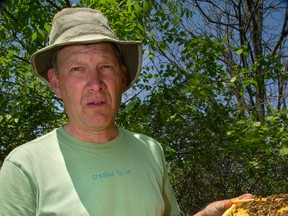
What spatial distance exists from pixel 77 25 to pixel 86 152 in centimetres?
60

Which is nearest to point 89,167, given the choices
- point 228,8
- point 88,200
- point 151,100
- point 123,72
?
point 88,200

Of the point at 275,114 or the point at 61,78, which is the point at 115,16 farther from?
the point at 61,78

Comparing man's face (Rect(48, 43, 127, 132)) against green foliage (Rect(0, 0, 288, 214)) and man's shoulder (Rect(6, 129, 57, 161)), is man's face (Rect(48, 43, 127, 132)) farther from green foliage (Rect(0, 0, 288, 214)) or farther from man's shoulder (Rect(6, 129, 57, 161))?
green foliage (Rect(0, 0, 288, 214))

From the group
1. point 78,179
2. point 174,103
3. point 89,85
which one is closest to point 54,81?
point 89,85

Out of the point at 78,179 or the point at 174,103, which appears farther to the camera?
→ the point at 174,103

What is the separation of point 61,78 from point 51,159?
404 millimetres

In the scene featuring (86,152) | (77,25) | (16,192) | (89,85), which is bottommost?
(16,192)

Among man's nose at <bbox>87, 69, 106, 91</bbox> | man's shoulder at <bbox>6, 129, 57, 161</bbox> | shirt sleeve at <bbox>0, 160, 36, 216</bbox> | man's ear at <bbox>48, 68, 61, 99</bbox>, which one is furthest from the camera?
man's ear at <bbox>48, 68, 61, 99</bbox>

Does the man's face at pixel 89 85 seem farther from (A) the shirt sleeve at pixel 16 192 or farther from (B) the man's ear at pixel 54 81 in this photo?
(A) the shirt sleeve at pixel 16 192

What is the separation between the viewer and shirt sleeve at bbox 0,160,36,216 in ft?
5.23

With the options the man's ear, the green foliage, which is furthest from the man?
the green foliage

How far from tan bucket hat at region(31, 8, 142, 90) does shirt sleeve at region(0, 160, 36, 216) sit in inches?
23.4

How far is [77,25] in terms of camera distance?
194 cm

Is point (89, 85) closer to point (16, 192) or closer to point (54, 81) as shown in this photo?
point (54, 81)
